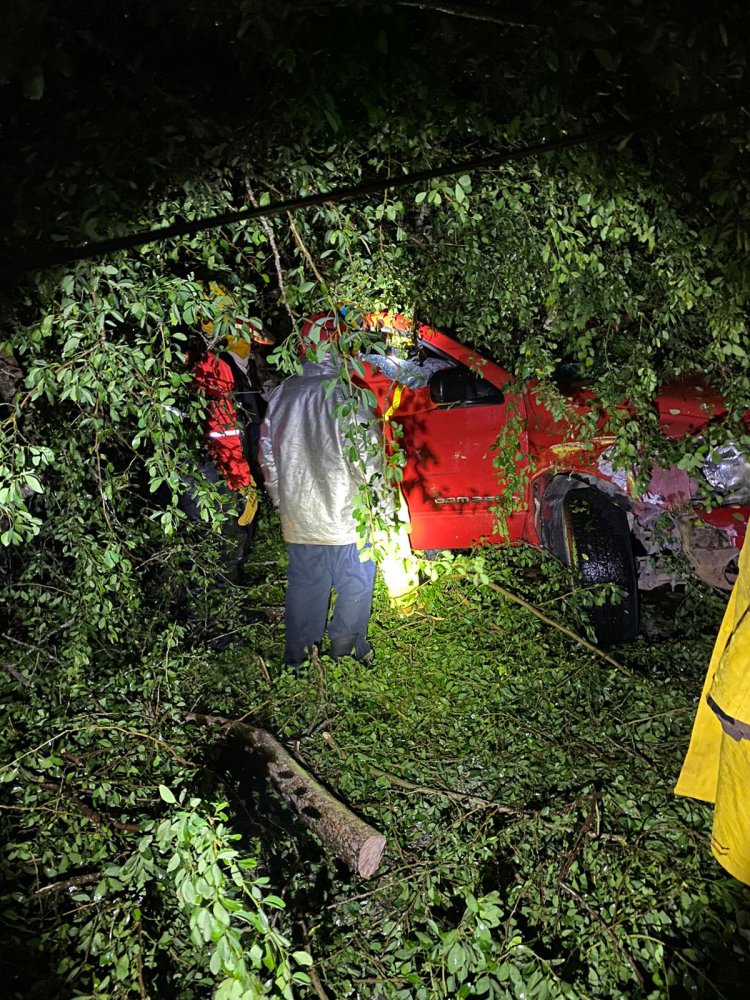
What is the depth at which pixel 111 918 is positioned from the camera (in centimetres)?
227

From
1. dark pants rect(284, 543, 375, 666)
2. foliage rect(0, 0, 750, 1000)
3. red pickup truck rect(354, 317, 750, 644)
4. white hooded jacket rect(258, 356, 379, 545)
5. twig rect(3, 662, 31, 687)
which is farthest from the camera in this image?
dark pants rect(284, 543, 375, 666)

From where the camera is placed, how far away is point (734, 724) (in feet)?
6.03

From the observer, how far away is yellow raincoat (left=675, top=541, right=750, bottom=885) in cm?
178

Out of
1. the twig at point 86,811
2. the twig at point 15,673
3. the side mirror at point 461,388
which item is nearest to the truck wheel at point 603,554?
the side mirror at point 461,388

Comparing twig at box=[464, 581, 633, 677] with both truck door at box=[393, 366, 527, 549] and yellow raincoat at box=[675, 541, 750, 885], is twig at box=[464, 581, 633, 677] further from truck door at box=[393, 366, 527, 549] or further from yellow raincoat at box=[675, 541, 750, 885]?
yellow raincoat at box=[675, 541, 750, 885]

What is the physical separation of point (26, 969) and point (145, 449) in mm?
3108

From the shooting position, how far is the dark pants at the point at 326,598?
4.02 m

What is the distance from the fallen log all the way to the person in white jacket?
2.43ft

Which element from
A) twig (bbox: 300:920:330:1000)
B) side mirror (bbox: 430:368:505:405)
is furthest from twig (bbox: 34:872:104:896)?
side mirror (bbox: 430:368:505:405)

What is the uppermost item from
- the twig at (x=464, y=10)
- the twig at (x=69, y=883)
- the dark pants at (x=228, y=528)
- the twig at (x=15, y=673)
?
the twig at (x=464, y=10)

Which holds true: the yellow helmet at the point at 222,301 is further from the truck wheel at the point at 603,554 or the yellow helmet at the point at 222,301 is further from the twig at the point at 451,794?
the truck wheel at the point at 603,554

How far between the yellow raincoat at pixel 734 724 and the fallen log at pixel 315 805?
1.30 metres

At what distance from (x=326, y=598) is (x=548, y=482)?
1.73 m

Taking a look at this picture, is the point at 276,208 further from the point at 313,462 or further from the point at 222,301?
the point at 313,462
